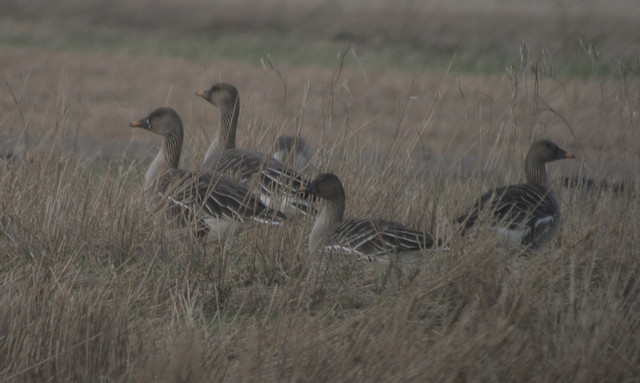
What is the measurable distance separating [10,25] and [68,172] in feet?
103

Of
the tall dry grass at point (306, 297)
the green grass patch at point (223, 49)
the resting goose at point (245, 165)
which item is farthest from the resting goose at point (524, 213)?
the green grass patch at point (223, 49)

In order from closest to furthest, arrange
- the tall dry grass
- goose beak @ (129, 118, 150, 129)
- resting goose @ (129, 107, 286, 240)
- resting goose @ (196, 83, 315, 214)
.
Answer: the tall dry grass, resting goose @ (129, 107, 286, 240), resting goose @ (196, 83, 315, 214), goose beak @ (129, 118, 150, 129)

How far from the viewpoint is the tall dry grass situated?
396 cm

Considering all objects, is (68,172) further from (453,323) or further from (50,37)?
(50,37)

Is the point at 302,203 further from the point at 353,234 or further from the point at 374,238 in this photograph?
the point at 374,238

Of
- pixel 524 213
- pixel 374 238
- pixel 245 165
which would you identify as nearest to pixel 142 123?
pixel 245 165

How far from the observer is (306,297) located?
475 centimetres

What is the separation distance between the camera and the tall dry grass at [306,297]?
3.96m

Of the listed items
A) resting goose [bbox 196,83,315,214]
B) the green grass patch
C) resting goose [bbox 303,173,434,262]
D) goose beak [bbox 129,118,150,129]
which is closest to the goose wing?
resting goose [bbox 303,173,434,262]

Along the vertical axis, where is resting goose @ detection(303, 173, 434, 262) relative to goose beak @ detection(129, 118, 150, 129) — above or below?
below

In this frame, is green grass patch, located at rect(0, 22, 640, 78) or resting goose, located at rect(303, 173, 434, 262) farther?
green grass patch, located at rect(0, 22, 640, 78)

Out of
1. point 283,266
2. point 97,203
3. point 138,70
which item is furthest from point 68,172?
point 138,70

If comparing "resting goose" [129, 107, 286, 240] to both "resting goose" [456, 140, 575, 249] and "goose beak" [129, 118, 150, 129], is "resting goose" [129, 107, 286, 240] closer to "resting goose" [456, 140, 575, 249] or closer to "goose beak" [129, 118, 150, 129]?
"goose beak" [129, 118, 150, 129]

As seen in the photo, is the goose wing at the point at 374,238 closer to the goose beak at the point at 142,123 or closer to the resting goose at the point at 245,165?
the resting goose at the point at 245,165
